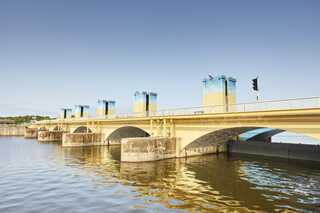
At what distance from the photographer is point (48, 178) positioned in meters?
17.6

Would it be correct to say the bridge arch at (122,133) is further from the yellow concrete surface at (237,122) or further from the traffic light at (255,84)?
the traffic light at (255,84)

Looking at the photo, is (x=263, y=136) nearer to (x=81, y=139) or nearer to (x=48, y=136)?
(x=81, y=139)

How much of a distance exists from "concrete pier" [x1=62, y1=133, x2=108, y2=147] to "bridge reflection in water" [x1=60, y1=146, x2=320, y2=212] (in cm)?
2036

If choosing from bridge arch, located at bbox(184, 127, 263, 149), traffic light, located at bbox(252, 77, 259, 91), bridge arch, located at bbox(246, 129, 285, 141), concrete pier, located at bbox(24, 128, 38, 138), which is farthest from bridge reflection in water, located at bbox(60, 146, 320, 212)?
concrete pier, located at bbox(24, 128, 38, 138)

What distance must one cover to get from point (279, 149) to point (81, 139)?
3840 cm

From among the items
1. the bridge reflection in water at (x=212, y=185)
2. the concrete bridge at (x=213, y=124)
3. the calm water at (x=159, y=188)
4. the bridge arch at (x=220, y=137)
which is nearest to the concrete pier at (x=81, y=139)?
the concrete bridge at (x=213, y=124)

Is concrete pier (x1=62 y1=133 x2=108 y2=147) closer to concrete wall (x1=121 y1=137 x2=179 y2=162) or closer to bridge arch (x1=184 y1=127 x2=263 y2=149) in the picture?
concrete wall (x1=121 y1=137 x2=179 y2=162)

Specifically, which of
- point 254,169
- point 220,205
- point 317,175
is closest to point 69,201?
point 220,205

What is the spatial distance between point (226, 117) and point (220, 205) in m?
12.2

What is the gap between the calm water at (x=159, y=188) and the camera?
11414 mm

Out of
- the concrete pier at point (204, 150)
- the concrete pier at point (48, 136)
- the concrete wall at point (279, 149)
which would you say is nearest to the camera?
the concrete wall at point (279, 149)

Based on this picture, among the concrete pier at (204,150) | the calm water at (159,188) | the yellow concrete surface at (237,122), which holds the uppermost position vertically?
the yellow concrete surface at (237,122)

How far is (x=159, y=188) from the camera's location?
14891mm

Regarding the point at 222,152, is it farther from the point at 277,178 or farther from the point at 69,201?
the point at 69,201
